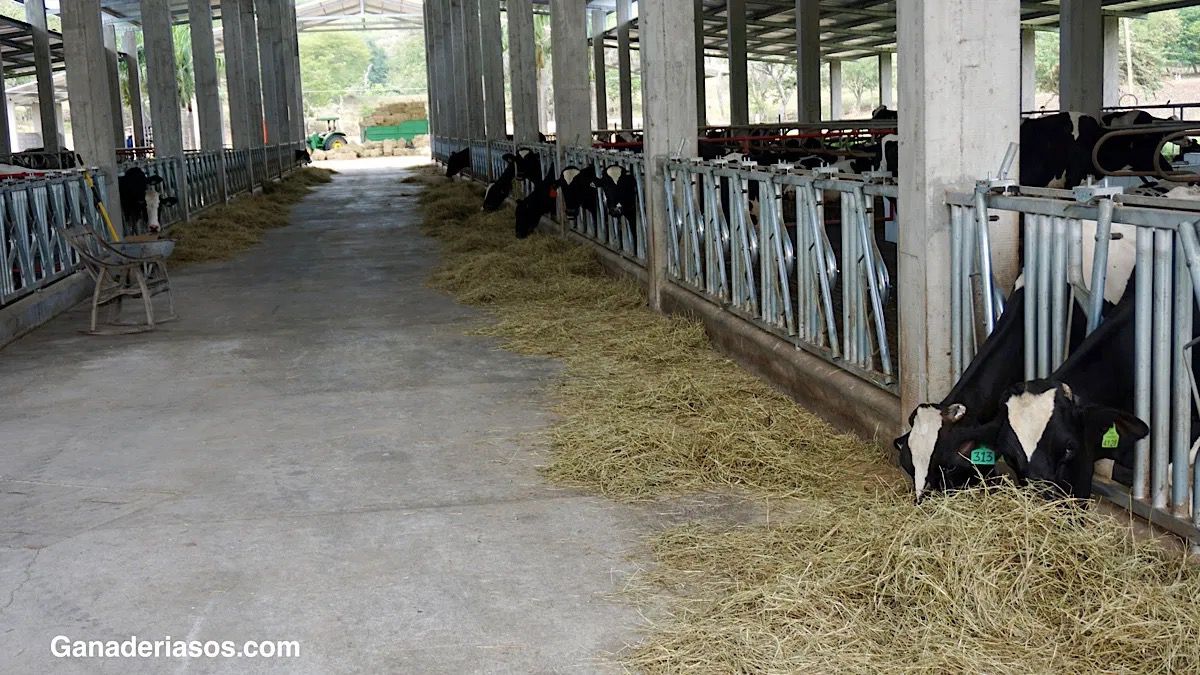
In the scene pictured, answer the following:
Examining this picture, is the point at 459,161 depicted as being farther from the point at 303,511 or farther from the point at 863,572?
the point at 863,572

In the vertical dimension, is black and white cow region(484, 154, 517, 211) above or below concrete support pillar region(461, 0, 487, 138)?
below

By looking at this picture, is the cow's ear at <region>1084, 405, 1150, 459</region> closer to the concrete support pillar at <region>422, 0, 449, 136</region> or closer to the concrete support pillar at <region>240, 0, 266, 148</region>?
the concrete support pillar at <region>240, 0, 266, 148</region>

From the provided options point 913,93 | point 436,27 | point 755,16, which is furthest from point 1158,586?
point 436,27

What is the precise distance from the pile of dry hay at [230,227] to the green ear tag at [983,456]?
33.8 ft

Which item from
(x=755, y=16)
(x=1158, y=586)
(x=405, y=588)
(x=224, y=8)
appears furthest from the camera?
(x=755, y=16)

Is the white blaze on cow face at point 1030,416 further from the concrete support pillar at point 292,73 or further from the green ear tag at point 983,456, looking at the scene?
the concrete support pillar at point 292,73

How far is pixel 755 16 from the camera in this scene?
37062mm

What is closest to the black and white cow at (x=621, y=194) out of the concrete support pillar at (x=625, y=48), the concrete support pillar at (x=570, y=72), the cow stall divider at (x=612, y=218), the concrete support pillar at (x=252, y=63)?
the cow stall divider at (x=612, y=218)

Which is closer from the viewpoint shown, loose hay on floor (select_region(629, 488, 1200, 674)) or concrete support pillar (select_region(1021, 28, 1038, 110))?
loose hay on floor (select_region(629, 488, 1200, 674))

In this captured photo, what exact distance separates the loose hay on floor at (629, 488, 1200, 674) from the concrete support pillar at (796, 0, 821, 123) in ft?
77.3

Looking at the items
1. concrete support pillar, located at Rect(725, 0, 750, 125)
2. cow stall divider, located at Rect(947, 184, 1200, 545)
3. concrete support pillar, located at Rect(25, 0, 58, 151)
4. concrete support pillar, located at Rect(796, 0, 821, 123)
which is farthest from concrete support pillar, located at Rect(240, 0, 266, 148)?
cow stall divider, located at Rect(947, 184, 1200, 545)

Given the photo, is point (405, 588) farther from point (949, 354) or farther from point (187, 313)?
point (187, 313)

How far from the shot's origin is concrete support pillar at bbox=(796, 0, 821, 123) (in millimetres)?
26516

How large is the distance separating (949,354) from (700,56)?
2761 centimetres
